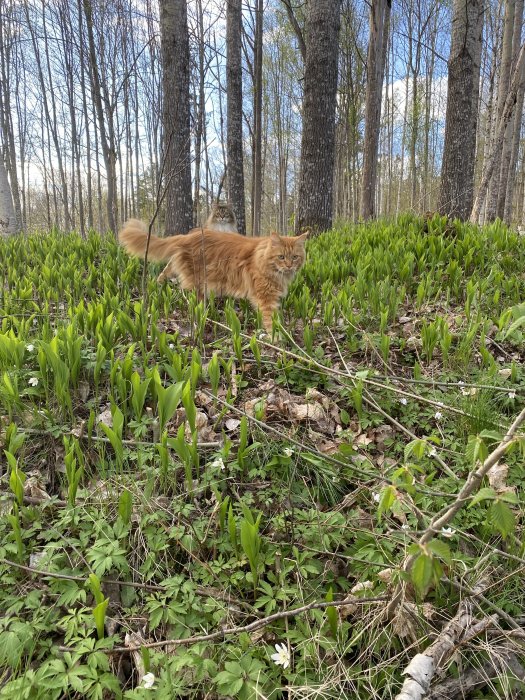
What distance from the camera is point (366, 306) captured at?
3605 millimetres

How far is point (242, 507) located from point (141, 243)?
3278 millimetres

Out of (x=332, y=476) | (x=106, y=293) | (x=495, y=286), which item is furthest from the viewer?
(x=495, y=286)

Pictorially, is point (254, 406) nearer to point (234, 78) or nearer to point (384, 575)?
point (384, 575)

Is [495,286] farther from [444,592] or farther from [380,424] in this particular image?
[444,592]

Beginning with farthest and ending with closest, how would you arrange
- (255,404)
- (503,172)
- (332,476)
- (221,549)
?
(503,172) < (255,404) < (332,476) < (221,549)

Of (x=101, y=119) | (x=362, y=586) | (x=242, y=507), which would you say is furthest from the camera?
(x=101, y=119)

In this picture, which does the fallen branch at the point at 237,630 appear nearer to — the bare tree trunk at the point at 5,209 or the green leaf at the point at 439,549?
the green leaf at the point at 439,549

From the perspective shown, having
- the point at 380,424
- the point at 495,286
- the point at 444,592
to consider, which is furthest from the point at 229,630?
the point at 495,286

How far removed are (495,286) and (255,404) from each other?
8.99ft

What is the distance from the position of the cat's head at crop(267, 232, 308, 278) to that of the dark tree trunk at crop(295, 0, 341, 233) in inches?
113

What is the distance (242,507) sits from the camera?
1.74 meters

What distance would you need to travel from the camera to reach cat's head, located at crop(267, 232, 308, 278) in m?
3.77

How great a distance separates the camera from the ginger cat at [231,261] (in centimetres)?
376

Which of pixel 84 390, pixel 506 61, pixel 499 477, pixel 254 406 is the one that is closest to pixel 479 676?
pixel 499 477
